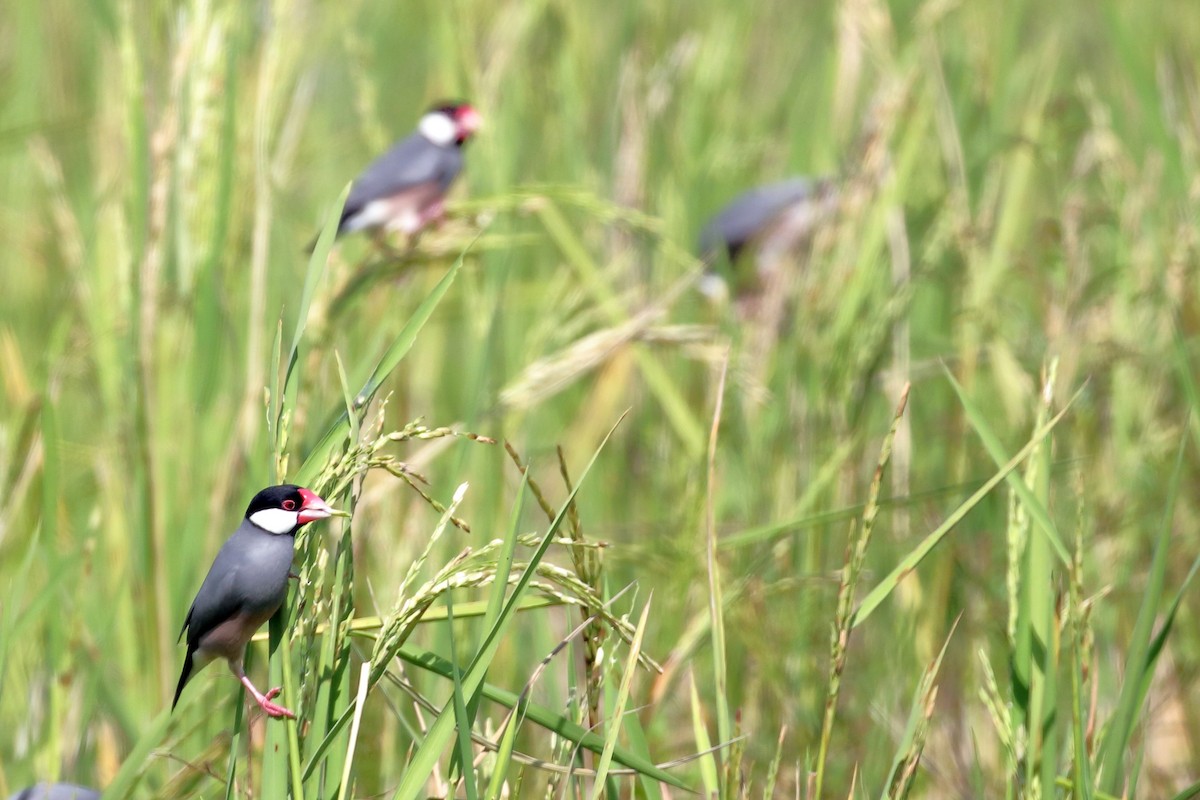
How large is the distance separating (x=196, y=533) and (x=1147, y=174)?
2.21m

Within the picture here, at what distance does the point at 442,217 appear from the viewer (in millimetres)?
2332

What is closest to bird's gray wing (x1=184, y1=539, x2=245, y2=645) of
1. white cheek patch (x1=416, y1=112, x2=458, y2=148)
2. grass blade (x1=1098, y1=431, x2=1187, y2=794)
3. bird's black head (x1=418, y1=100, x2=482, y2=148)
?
grass blade (x1=1098, y1=431, x2=1187, y2=794)

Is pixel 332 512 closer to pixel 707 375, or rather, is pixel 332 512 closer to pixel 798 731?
pixel 798 731

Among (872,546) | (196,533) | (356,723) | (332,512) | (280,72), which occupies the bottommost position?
(872,546)

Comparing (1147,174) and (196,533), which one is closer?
(196,533)

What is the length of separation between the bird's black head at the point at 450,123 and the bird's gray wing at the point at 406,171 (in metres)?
0.02

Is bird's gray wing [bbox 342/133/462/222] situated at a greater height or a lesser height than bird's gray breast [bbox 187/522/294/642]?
greater

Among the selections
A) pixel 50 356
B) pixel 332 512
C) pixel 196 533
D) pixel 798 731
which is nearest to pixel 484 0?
pixel 50 356

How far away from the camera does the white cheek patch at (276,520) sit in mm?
1254

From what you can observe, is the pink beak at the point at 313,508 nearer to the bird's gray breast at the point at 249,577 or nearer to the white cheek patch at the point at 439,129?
the bird's gray breast at the point at 249,577

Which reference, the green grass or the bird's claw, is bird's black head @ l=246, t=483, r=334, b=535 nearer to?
the green grass

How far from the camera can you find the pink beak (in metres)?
1.14

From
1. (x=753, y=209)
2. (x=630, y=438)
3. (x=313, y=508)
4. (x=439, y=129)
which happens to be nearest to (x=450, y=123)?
(x=439, y=129)

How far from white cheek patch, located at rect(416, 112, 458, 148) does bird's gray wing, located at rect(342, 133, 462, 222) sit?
17mm
